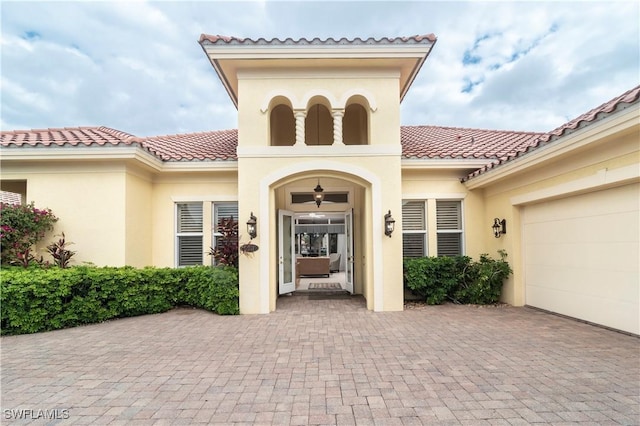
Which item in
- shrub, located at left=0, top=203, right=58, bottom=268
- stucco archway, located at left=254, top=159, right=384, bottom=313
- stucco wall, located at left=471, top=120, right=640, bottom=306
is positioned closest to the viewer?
stucco wall, located at left=471, top=120, right=640, bottom=306

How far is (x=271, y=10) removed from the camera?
9836 mm

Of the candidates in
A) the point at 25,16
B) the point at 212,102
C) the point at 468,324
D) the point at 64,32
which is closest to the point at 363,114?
the point at 468,324

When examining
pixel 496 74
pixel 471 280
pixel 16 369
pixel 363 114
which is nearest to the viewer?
pixel 16 369

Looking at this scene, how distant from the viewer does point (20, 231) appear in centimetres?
705

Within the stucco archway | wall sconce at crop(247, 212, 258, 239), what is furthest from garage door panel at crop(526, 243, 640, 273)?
wall sconce at crop(247, 212, 258, 239)

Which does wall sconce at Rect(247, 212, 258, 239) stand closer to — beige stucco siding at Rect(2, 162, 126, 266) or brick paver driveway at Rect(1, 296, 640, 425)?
brick paver driveway at Rect(1, 296, 640, 425)

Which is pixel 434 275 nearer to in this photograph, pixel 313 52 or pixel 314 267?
pixel 313 52

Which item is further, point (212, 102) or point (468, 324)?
point (212, 102)

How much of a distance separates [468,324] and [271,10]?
1080 centimetres

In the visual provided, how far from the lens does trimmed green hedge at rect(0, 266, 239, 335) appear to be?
5.91 metres

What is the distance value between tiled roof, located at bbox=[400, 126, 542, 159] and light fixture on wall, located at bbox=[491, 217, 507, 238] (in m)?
1.88

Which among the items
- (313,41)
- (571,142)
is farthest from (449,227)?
(313,41)

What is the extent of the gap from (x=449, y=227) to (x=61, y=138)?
1154 cm

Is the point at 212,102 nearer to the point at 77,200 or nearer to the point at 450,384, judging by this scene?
the point at 77,200
